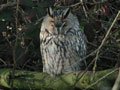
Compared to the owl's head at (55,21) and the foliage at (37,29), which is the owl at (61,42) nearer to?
the owl's head at (55,21)

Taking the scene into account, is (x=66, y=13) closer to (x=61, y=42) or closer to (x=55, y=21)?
(x=55, y=21)

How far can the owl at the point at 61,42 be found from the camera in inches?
135

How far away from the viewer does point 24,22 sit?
3.77 m

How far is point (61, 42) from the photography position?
11.5 ft

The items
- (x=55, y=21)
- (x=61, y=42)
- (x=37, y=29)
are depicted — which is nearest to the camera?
(x=55, y=21)

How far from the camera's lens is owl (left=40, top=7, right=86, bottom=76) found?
343 cm

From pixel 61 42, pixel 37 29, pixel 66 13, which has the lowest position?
pixel 61 42

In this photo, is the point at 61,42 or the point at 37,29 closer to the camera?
the point at 61,42

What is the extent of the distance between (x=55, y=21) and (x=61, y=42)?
21cm

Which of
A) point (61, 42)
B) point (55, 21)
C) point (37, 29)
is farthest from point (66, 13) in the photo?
point (37, 29)

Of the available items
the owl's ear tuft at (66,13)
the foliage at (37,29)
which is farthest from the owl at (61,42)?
the foliage at (37,29)

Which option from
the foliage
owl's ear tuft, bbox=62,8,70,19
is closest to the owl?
owl's ear tuft, bbox=62,8,70,19

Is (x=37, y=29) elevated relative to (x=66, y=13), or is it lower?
lower

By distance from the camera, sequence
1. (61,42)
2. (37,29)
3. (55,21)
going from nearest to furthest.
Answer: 1. (55,21)
2. (61,42)
3. (37,29)
